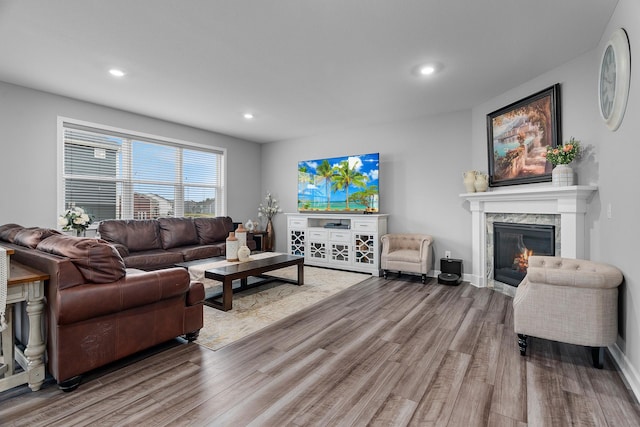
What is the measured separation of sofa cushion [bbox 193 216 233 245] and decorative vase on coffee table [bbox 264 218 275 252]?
998mm

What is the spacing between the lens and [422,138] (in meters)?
5.06

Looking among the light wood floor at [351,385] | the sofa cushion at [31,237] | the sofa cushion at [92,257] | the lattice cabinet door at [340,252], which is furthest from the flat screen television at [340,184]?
the sofa cushion at [31,237]

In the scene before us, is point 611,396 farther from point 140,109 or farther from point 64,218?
point 140,109

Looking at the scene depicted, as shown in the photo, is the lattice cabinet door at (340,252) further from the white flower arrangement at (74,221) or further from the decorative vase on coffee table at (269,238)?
the white flower arrangement at (74,221)

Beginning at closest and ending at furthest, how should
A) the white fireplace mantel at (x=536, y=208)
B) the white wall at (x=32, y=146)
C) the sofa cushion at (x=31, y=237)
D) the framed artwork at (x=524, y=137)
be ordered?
the sofa cushion at (x=31, y=237), the white fireplace mantel at (x=536, y=208), the framed artwork at (x=524, y=137), the white wall at (x=32, y=146)

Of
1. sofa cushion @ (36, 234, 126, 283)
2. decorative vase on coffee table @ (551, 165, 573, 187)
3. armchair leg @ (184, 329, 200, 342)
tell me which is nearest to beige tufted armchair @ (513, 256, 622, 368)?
decorative vase on coffee table @ (551, 165, 573, 187)

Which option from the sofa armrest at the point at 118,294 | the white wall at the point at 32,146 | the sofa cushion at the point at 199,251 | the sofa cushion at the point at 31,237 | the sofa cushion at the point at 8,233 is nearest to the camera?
the sofa armrest at the point at 118,294

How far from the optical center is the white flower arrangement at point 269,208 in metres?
6.80

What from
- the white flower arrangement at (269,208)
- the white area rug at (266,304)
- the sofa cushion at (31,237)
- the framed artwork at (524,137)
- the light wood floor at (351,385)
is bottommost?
the light wood floor at (351,385)

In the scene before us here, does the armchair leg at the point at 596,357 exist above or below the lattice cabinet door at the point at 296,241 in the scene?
below

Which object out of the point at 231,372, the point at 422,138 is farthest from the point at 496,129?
the point at 231,372

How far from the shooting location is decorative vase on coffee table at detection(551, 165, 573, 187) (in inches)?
119

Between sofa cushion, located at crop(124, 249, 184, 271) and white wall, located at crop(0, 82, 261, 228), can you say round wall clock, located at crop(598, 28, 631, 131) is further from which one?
white wall, located at crop(0, 82, 261, 228)

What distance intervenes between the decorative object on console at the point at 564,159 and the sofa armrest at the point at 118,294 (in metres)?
3.64
